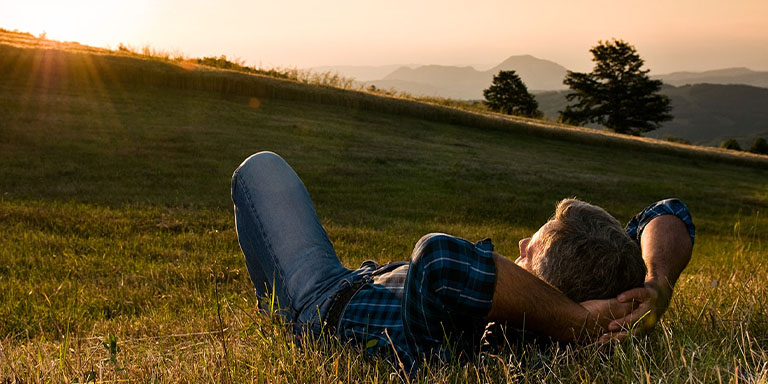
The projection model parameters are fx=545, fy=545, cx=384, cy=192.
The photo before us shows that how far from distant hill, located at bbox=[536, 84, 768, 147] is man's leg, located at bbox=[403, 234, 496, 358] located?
521 ft

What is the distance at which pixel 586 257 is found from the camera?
1.87 metres

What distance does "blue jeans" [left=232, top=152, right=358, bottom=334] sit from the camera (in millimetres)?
2527

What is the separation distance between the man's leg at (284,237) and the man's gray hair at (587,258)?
103 centimetres

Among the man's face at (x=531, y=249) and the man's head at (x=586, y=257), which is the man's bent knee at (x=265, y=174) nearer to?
the man's face at (x=531, y=249)

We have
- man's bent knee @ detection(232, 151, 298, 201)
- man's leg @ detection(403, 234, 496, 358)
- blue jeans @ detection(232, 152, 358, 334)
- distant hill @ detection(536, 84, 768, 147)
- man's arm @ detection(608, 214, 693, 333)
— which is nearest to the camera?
man's leg @ detection(403, 234, 496, 358)

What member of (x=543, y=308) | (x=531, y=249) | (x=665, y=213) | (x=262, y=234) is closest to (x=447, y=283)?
(x=543, y=308)

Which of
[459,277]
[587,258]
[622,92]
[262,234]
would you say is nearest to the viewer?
[459,277]

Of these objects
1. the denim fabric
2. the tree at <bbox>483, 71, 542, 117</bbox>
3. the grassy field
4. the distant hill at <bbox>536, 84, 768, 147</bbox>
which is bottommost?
the grassy field

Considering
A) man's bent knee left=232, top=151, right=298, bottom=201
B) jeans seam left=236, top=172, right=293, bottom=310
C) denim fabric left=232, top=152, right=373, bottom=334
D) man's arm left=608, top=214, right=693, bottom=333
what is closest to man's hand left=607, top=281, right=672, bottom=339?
man's arm left=608, top=214, right=693, bottom=333

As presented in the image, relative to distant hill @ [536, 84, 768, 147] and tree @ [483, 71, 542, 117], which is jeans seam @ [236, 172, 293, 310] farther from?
distant hill @ [536, 84, 768, 147]

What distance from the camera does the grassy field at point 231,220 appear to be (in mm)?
1938

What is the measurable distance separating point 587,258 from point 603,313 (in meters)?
0.19

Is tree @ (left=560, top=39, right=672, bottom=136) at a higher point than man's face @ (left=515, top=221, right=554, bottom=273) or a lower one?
higher

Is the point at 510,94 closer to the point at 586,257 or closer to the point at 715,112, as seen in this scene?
the point at 586,257
